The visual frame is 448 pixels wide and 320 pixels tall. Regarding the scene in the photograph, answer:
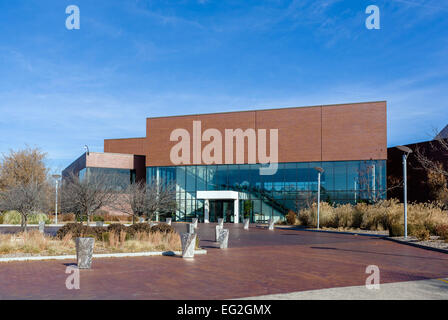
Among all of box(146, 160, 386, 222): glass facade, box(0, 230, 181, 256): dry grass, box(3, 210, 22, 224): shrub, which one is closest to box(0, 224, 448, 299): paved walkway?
box(0, 230, 181, 256): dry grass

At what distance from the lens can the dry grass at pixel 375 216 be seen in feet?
85.7

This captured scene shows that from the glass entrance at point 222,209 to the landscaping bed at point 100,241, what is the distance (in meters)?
33.0

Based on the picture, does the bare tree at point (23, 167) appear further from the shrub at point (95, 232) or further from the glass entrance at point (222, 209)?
the shrub at point (95, 232)

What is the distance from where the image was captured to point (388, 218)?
30141 mm

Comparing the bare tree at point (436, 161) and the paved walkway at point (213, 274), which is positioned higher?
the bare tree at point (436, 161)

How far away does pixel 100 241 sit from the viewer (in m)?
18.4

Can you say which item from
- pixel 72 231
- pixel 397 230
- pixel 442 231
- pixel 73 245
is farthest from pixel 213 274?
pixel 397 230

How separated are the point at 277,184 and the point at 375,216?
70.8ft

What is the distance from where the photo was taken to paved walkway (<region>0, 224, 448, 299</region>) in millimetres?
8734

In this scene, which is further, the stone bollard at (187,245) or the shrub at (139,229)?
the shrub at (139,229)

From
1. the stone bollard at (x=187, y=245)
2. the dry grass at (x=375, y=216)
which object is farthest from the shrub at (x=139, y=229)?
the dry grass at (x=375, y=216)

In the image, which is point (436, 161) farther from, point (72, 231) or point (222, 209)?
point (72, 231)
